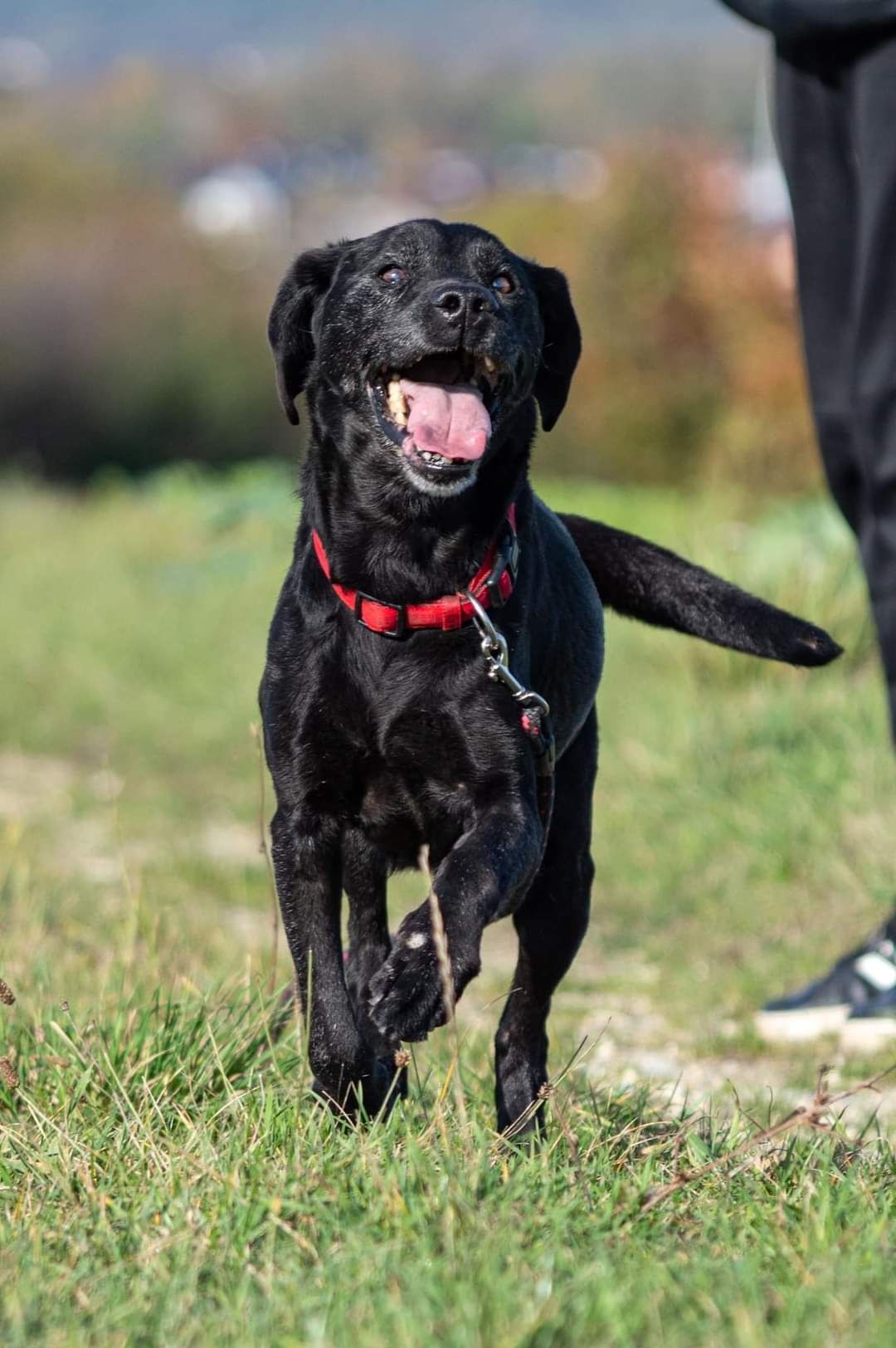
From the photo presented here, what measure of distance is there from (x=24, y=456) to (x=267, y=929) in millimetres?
23155

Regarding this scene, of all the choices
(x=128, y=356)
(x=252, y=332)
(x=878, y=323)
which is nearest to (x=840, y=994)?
(x=878, y=323)

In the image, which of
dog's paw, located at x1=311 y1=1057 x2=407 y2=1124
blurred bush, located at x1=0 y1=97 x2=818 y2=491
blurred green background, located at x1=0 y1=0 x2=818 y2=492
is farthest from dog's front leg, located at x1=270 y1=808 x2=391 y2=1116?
blurred bush, located at x1=0 y1=97 x2=818 y2=491

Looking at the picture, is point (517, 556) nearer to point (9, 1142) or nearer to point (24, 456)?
point (9, 1142)

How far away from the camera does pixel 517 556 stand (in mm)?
2951

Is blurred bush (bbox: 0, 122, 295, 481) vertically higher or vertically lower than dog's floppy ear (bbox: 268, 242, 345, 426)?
lower

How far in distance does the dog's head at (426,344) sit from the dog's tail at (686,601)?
34 cm

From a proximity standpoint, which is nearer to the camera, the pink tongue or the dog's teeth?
the pink tongue

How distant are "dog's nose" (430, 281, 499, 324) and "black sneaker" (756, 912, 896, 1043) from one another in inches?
85.0

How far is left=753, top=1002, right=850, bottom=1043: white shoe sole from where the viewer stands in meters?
4.32

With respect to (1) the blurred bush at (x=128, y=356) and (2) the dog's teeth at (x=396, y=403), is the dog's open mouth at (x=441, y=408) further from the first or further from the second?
(1) the blurred bush at (x=128, y=356)

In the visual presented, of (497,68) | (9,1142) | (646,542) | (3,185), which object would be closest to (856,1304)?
(9,1142)

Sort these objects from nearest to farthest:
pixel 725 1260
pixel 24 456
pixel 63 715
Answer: pixel 725 1260, pixel 63 715, pixel 24 456

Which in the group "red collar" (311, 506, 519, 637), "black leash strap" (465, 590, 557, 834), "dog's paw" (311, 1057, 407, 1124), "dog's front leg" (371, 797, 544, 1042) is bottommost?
"dog's paw" (311, 1057, 407, 1124)

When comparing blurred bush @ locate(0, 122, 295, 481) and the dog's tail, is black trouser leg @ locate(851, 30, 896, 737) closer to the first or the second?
the dog's tail
